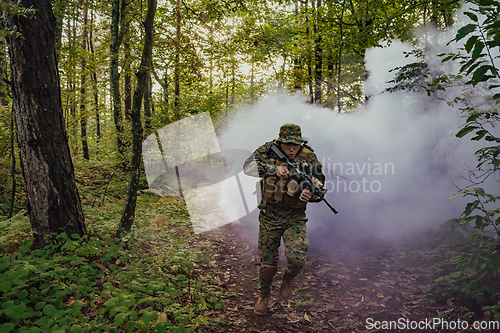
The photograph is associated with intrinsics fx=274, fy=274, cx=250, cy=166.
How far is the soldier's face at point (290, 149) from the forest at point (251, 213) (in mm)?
1890

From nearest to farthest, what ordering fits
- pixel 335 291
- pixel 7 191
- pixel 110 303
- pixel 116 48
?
pixel 110 303, pixel 335 291, pixel 7 191, pixel 116 48

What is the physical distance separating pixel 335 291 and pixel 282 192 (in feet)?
6.23

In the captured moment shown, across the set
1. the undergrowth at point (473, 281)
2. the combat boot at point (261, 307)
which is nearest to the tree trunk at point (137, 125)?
the combat boot at point (261, 307)

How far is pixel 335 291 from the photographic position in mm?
4254

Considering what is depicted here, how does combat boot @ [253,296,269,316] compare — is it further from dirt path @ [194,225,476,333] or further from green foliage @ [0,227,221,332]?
green foliage @ [0,227,221,332]

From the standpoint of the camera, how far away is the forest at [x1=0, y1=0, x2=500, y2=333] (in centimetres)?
307

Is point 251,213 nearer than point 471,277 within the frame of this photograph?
No

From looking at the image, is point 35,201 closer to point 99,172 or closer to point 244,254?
point 244,254

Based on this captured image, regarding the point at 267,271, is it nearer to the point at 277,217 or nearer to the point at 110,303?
the point at 277,217

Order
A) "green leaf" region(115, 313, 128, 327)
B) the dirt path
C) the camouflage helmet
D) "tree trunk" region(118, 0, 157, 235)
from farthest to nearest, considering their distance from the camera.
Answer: "tree trunk" region(118, 0, 157, 235) < the camouflage helmet < the dirt path < "green leaf" region(115, 313, 128, 327)

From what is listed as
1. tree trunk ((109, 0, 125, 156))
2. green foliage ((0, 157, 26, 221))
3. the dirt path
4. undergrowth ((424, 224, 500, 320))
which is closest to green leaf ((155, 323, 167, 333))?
the dirt path

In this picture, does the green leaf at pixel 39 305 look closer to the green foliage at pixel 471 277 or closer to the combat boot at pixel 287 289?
the combat boot at pixel 287 289

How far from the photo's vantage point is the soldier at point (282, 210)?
363 cm

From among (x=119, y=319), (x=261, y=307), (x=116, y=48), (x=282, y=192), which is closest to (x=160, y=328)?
(x=119, y=319)
